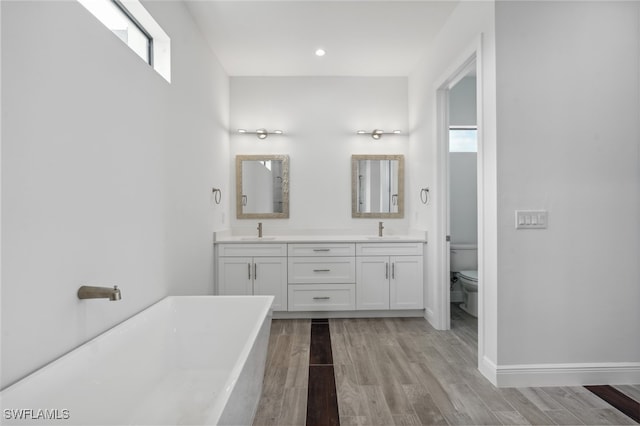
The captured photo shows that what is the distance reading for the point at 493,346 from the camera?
213 centimetres

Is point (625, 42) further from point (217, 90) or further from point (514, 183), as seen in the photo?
point (217, 90)

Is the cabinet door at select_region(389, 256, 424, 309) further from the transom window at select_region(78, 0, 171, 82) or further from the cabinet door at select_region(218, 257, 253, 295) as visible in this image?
the transom window at select_region(78, 0, 171, 82)

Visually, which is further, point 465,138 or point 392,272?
point 465,138

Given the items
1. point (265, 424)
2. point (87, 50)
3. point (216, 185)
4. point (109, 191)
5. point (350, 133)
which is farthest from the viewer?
point (350, 133)

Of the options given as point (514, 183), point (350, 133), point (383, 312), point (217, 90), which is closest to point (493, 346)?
point (514, 183)

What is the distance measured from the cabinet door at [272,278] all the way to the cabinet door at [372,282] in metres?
0.80

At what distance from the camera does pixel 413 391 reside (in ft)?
6.66

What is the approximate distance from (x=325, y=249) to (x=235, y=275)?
999 millimetres

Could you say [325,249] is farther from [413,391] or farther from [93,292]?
[93,292]

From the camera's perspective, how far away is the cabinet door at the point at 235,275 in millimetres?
3389

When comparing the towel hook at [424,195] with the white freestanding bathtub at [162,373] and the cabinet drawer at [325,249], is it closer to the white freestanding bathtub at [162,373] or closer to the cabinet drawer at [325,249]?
the cabinet drawer at [325,249]

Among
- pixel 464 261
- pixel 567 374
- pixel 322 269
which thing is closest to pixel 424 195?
pixel 464 261

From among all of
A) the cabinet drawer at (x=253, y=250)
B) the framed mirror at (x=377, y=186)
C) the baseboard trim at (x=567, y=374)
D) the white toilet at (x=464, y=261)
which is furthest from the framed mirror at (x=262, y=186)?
the baseboard trim at (x=567, y=374)

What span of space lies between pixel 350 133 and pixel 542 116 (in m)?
2.23
